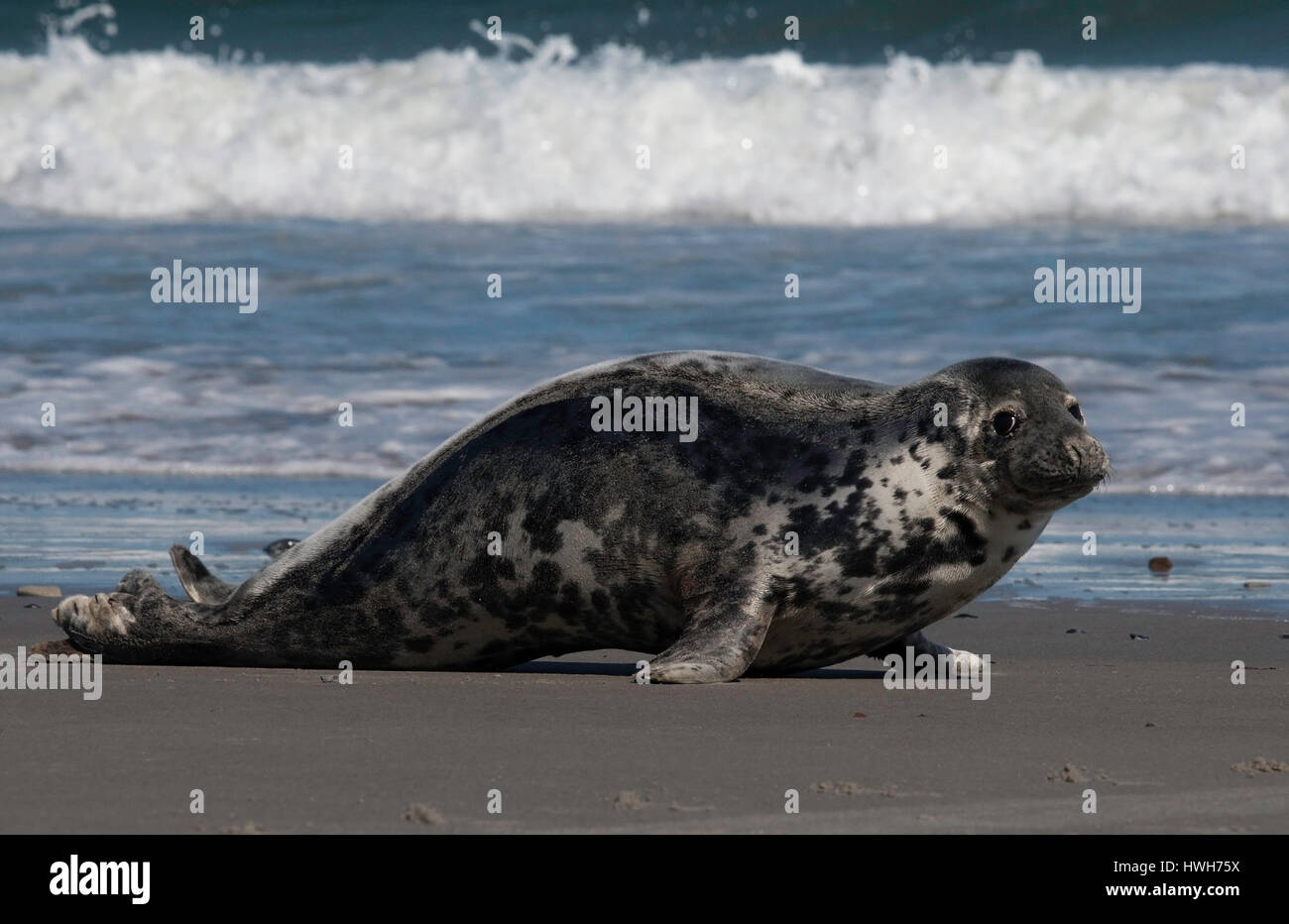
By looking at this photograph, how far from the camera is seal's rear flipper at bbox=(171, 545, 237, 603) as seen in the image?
22.0 ft

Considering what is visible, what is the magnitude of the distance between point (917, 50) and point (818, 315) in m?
10.6

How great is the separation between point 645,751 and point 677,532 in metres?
1.60

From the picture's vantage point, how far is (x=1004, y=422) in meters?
6.07

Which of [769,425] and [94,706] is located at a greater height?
[769,425]

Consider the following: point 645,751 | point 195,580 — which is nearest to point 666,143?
point 195,580

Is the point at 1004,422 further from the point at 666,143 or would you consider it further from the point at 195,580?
the point at 666,143

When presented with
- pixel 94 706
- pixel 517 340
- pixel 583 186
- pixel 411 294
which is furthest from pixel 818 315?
pixel 94 706

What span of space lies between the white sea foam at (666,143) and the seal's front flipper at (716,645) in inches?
637

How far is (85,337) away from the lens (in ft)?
Result: 52.1

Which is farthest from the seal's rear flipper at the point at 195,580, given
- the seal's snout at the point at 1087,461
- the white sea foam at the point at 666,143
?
the white sea foam at the point at 666,143

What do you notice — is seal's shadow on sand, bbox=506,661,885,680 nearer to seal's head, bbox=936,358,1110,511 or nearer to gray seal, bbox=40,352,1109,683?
gray seal, bbox=40,352,1109,683

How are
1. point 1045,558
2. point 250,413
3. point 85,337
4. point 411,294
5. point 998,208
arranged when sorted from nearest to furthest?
point 1045,558 < point 250,413 < point 85,337 < point 411,294 < point 998,208

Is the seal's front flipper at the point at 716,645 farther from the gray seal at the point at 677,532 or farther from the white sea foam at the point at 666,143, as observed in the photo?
the white sea foam at the point at 666,143

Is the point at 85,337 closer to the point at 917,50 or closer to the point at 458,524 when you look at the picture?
the point at 458,524
